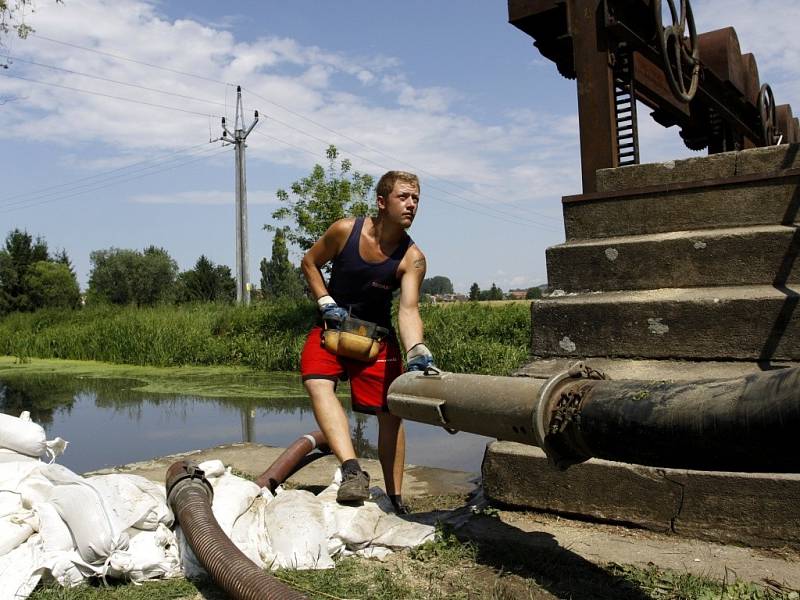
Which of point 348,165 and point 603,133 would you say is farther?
point 348,165

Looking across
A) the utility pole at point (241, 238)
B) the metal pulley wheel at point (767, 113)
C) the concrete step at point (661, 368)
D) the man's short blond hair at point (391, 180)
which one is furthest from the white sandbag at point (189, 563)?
the utility pole at point (241, 238)

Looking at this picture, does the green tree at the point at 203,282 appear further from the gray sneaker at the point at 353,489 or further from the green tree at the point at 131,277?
the gray sneaker at the point at 353,489

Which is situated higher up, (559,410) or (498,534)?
(559,410)

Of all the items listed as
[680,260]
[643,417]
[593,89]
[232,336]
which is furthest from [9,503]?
[232,336]

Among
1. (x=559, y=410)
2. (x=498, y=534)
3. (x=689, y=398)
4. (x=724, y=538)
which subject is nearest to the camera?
(x=689, y=398)

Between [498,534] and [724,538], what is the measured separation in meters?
0.90

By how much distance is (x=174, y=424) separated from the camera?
8617 mm

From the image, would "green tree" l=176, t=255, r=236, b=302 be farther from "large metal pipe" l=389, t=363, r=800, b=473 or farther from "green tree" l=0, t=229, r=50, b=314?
"large metal pipe" l=389, t=363, r=800, b=473

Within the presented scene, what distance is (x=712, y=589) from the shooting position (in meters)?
2.45

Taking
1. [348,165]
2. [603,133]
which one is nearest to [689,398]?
[603,133]

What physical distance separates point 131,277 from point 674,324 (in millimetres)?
57074

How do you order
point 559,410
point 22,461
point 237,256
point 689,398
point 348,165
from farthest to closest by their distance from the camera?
point 237,256
point 348,165
point 22,461
point 559,410
point 689,398

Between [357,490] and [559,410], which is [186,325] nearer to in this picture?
[357,490]

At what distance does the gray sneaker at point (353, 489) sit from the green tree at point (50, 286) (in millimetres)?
38337
